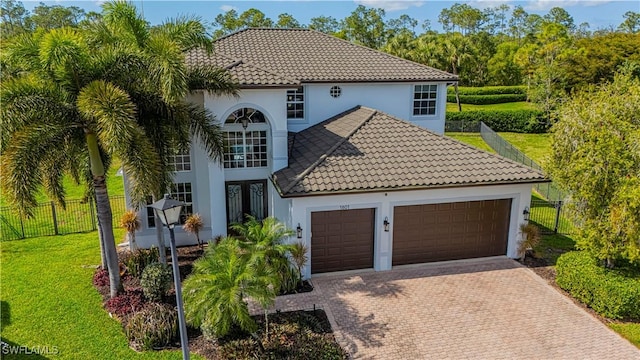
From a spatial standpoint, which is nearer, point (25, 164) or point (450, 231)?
point (25, 164)

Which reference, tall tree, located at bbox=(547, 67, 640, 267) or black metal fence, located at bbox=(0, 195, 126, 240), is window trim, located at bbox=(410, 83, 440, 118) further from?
black metal fence, located at bbox=(0, 195, 126, 240)

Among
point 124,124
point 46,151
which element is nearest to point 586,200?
point 124,124

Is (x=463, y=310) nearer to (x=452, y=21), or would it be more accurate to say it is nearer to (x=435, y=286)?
(x=435, y=286)

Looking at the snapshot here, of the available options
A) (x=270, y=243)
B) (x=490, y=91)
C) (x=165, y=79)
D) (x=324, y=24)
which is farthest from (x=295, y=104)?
(x=324, y=24)

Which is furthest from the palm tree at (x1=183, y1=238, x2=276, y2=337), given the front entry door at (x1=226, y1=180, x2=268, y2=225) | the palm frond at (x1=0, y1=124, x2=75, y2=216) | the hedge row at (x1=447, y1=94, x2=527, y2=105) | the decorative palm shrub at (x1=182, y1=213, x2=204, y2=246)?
the hedge row at (x1=447, y1=94, x2=527, y2=105)

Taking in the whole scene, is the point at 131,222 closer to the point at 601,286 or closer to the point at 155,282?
the point at 155,282

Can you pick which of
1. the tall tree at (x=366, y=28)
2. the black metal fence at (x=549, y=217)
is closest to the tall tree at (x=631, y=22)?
the tall tree at (x=366, y=28)
